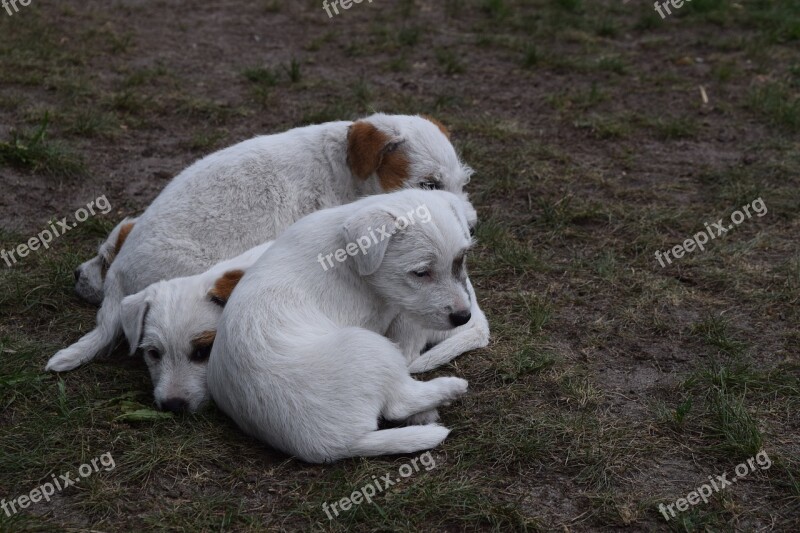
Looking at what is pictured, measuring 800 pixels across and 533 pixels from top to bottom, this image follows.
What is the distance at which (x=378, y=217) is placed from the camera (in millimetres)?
4922

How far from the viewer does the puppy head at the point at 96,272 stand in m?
6.34

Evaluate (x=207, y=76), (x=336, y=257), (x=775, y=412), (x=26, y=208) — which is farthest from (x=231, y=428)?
(x=207, y=76)

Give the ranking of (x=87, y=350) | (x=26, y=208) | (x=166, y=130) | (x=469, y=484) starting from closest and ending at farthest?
(x=469, y=484)
(x=87, y=350)
(x=26, y=208)
(x=166, y=130)

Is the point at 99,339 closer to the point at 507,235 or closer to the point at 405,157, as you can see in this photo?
the point at 405,157

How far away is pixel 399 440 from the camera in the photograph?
4598mm

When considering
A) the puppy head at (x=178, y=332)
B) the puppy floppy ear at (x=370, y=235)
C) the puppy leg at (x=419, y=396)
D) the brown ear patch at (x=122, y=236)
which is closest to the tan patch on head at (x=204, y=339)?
the puppy head at (x=178, y=332)

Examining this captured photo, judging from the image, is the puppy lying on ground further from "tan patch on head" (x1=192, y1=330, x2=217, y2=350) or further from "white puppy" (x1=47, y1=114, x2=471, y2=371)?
"white puppy" (x1=47, y1=114, x2=471, y2=371)

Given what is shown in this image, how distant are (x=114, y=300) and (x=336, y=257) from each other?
5.56ft

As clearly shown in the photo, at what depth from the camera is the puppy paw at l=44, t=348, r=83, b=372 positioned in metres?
5.47

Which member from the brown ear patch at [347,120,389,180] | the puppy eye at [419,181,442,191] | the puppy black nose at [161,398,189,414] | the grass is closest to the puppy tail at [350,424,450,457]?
the puppy black nose at [161,398,189,414]

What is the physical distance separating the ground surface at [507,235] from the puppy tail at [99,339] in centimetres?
14

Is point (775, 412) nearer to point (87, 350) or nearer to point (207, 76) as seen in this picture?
point (87, 350)

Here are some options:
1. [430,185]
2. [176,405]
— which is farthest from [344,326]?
[430,185]

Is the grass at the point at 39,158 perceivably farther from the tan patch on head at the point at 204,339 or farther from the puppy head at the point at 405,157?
the tan patch on head at the point at 204,339
